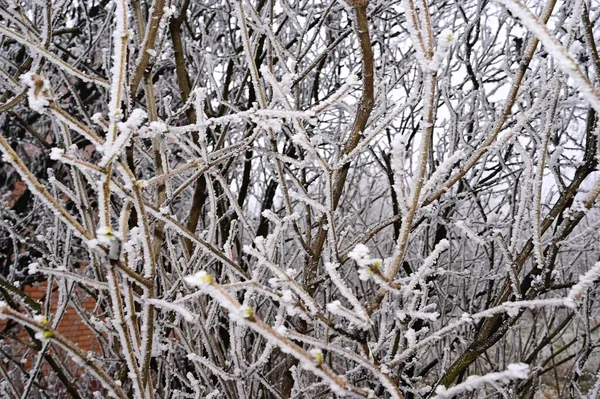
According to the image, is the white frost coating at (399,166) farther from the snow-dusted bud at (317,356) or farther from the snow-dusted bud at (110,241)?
the snow-dusted bud at (110,241)

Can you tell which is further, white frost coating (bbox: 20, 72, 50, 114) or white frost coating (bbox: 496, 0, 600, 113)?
white frost coating (bbox: 20, 72, 50, 114)

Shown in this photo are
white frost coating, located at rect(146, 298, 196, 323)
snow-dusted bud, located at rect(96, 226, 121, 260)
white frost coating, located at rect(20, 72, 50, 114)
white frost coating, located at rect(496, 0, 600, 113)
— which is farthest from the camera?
white frost coating, located at rect(146, 298, 196, 323)

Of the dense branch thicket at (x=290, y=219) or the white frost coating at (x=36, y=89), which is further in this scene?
the dense branch thicket at (x=290, y=219)

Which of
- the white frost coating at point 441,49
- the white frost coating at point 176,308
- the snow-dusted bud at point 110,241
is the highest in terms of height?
the white frost coating at point 441,49

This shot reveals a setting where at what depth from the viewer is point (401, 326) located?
1304 millimetres

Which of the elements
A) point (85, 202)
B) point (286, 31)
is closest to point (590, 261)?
point (286, 31)

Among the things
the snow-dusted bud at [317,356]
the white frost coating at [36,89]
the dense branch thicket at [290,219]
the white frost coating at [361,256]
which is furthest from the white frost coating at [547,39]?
the white frost coating at [36,89]

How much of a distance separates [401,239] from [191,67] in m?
3.36

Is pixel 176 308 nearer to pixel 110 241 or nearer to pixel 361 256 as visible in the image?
pixel 110 241

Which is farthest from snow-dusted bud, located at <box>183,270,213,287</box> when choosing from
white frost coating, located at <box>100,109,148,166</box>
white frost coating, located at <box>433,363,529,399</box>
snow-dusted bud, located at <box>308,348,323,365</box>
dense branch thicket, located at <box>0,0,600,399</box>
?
white frost coating, located at <box>433,363,529,399</box>

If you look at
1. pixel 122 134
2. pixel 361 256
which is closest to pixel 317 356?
pixel 361 256

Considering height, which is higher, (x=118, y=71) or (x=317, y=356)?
(x=118, y=71)

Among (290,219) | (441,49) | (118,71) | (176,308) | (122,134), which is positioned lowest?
(176,308)

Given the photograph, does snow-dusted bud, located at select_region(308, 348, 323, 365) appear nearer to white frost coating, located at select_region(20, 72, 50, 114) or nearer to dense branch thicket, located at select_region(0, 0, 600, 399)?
dense branch thicket, located at select_region(0, 0, 600, 399)
